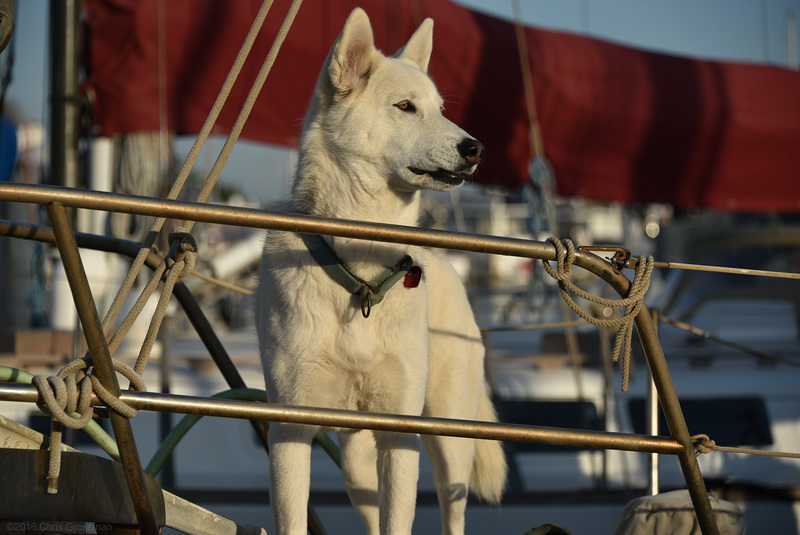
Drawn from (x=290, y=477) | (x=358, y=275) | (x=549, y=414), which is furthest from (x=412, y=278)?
(x=549, y=414)

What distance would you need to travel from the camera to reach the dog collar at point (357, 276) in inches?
98.5

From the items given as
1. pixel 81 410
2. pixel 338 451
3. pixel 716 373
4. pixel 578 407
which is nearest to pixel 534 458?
pixel 578 407

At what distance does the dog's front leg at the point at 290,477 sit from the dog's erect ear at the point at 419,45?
1.52 metres

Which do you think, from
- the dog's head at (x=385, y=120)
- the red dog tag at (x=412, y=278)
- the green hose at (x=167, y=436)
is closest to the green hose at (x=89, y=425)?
the green hose at (x=167, y=436)

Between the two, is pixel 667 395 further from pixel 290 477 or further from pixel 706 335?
pixel 706 335

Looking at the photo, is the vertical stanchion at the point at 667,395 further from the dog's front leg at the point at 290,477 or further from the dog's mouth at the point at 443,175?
the dog's front leg at the point at 290,477

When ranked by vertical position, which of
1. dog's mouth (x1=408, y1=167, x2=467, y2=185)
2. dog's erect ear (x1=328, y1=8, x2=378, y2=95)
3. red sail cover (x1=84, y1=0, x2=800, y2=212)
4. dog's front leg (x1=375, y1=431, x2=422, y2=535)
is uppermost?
red sail cover (x1=84, y1=0, x2=800, y2=212)

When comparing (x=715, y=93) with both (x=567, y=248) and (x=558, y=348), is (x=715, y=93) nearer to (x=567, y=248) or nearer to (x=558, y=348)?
(x=558, y=348)

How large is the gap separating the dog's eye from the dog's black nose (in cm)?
24

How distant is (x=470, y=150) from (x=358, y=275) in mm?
544

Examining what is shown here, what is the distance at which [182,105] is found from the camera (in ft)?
19.9

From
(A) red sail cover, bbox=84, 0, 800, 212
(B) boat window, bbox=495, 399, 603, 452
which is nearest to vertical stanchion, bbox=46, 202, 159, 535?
(B) boat window, bbox=495, 399, 603, 452

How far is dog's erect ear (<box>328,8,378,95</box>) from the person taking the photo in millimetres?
2609

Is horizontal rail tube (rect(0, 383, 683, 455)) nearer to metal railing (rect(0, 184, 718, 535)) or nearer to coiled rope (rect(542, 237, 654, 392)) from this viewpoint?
metal railing (rect(0, 184, 718, 535))
